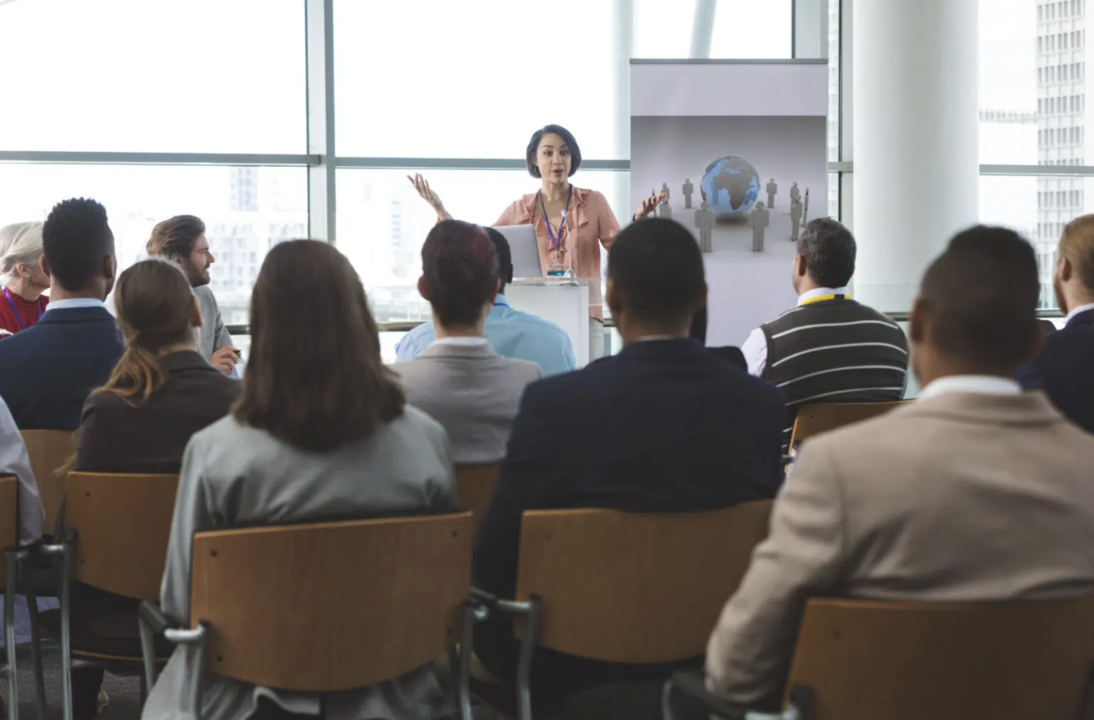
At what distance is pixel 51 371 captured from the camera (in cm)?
297

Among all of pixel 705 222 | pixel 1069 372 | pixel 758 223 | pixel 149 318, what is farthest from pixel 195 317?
pixel 758 223

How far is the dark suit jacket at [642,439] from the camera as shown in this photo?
72.2 inches

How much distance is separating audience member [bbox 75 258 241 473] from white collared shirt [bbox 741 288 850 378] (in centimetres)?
167

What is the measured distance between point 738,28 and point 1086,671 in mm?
7232

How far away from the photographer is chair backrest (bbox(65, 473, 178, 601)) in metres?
2.22

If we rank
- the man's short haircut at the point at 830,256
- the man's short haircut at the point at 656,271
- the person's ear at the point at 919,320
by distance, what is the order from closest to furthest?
the person's ear at the point at 919,320
the man's short haircut at the point at 656,271
the man's short haircut at the point at 830,256

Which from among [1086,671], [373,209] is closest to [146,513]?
[1086,671]

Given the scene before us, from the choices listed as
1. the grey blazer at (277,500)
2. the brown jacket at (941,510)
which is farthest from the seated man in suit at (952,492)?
the grey blazer at (277,500)

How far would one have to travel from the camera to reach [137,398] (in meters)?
2.38

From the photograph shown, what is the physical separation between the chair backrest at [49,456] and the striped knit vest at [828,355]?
6.38 ft

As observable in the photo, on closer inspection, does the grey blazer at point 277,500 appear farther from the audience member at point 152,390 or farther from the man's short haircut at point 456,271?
the man's short haircut at point 456,271

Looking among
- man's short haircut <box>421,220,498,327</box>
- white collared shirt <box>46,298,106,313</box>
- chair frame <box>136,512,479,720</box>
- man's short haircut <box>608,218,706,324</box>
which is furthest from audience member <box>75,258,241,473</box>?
man's short haircut <box>608,218,706,324</box>

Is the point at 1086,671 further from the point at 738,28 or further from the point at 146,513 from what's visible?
the point at 738,28

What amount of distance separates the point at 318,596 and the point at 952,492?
928 millimetres
